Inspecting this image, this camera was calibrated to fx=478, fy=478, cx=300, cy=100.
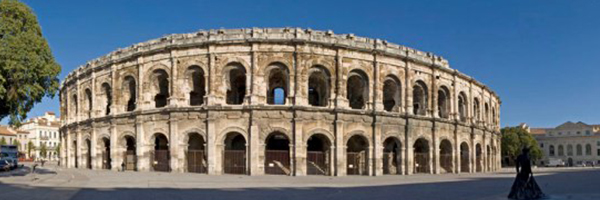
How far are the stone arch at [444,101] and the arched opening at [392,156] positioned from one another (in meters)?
3.90

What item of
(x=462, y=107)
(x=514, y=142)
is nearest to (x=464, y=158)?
(x=462, y=107)

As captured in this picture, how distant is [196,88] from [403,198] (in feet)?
58.4

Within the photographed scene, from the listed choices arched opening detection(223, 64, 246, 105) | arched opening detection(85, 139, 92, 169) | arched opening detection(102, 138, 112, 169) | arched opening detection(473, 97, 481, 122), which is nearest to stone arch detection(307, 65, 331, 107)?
arched opening detection(223, 64, 246, 105)

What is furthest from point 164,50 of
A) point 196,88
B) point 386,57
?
point 386,57

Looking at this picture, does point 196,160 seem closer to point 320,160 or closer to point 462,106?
point 320,160

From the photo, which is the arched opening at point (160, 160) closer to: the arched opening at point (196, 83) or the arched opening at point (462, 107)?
the arched opening at point (196, 83)

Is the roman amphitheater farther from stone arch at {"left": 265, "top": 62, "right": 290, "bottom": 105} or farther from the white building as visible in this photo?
the white building

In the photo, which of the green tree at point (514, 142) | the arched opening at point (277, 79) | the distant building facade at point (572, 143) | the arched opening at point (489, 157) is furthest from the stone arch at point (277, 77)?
the distant building facade at point (572, 143)

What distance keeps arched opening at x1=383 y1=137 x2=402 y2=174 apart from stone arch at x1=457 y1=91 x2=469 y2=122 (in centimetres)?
642

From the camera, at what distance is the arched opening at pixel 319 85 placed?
85.7 ft

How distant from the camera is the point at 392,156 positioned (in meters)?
29.6

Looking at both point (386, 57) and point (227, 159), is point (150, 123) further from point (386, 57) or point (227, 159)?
point (386, 57)

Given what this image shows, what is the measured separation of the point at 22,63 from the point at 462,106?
89.5 feet

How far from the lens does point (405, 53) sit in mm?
28234
